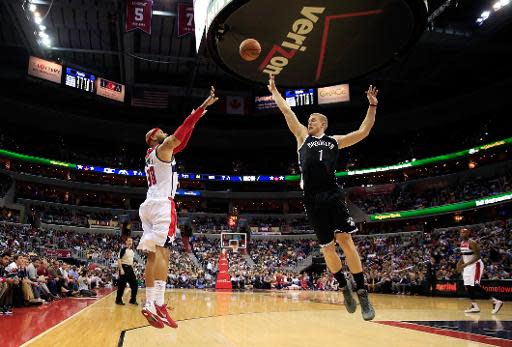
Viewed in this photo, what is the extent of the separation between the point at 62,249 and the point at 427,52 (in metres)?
27.3

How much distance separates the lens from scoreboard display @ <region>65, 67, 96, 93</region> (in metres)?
25.7

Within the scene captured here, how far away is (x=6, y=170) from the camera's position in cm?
3447

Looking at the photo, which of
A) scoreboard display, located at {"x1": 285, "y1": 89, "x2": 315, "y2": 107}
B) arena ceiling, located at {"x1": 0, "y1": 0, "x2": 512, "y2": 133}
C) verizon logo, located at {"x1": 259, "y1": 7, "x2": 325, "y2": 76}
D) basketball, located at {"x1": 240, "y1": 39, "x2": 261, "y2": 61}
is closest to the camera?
basketball, located at {"x1": 240, "y1": 39, "x2": 261, "y2": 61}

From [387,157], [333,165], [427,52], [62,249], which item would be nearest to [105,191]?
[62,249]

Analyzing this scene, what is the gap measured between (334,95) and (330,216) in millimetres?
24869

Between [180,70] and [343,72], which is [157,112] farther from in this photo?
[343,72]

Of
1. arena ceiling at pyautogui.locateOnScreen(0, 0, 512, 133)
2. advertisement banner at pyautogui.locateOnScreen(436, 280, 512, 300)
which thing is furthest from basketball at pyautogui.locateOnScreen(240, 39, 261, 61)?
arena ceiling at pyautogui.locateOnScreen(0, 0, 512, 133)

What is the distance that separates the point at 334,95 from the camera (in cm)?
2823

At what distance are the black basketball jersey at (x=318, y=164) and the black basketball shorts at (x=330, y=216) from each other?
98mm

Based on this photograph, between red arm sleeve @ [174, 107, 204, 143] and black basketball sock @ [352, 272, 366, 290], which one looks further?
red arm sleeve @ [174, 107, 204, 143]

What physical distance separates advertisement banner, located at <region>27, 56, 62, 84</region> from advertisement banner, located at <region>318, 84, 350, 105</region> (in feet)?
54.6

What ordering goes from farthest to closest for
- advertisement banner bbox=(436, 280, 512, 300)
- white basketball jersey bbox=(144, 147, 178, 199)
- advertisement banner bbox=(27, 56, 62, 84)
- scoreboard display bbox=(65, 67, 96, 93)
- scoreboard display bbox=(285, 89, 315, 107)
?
scoreboard display bbox=(285, 89, 315, 107) → scoreboard display bbox=(65, 67, 96, 93) → advertisement banner bbox=(27, 56, 62, 84) → advertisement banner bbox=(436, 280, 512, 300) → white basketball jersey bbox=(144, 147, 178, 199)

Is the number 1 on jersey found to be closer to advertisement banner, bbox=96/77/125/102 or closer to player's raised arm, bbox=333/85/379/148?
player's raised arm, bbox=333/85/379/148

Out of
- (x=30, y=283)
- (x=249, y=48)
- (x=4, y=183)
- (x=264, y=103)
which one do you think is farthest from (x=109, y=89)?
(x=249, y=48)
